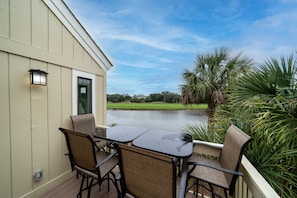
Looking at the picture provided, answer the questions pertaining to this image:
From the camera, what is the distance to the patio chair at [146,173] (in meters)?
1.00

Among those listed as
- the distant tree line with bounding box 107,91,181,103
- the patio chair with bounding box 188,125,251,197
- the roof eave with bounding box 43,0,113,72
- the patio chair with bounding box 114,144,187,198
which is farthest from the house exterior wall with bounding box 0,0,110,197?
the distant tree line with bounding box 107,91,181,103

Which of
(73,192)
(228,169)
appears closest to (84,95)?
(73,192)

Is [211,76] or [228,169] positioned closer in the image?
[228,169]

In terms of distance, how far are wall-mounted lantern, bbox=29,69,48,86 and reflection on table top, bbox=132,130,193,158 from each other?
166 cm

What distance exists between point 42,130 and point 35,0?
2017 millimetres

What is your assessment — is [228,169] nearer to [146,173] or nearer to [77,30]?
[146,173]

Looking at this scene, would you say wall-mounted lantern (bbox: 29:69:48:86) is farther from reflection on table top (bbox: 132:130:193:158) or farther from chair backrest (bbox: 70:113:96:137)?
reflection on table top (bbox: 132:130:193:158)

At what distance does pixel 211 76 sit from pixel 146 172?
425 centimetres

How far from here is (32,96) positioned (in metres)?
2.00

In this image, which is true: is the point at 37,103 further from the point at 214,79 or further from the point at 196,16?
the point at 196,16

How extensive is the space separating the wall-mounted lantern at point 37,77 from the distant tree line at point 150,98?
2.96 metres

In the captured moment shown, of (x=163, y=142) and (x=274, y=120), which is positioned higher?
(x=274, y=120)

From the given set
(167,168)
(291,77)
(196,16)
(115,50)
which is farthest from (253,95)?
(115,50)

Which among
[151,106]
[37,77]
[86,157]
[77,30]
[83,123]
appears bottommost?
[86,157]
